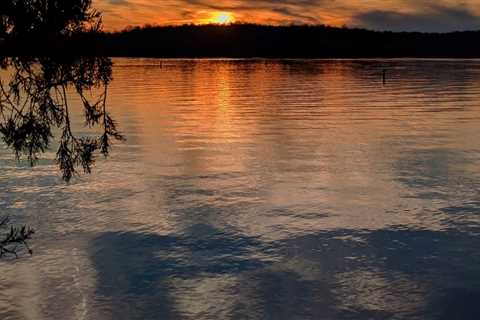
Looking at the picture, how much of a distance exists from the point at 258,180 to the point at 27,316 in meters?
14.8

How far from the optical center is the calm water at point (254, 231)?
13578mm

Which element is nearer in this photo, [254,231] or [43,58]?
[43,58]

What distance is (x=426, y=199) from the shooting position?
74.5 feet

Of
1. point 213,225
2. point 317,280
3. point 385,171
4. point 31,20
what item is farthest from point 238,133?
point 31,20

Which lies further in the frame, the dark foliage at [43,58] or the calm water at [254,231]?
the calm water at [254,231]

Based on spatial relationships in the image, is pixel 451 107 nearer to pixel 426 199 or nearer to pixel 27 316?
pixel 426 199

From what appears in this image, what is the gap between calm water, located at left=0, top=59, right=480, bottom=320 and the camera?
1358cm

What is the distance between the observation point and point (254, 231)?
18.8 m

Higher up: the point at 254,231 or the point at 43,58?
the point at 43,58

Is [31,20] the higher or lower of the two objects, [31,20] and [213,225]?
the higher

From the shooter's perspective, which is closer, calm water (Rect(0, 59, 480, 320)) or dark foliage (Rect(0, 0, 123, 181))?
dark foliage (Rect(0, 0, 123, 181))

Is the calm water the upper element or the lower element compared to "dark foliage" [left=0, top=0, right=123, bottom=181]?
lower

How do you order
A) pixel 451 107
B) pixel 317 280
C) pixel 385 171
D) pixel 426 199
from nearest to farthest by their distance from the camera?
pixel 317 280 < pixel 426 199 < pixel 385 171 < pixel 451 107

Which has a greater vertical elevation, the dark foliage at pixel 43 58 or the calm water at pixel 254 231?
the dark foliage at pixel 43 58
